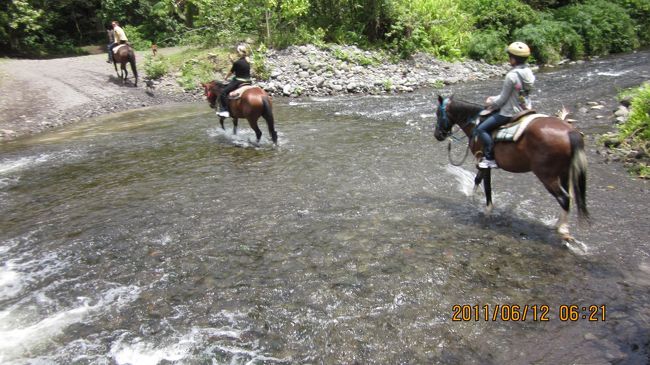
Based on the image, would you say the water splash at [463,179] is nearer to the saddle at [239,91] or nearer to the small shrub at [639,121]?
the small shrub at [639,121]

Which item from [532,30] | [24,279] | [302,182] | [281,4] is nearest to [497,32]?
[532,30]

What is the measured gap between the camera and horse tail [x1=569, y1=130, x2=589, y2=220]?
5.39 m

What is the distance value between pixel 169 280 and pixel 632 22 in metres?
30.3

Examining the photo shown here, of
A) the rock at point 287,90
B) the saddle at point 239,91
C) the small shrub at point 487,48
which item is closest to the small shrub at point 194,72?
the rock at point 287,90

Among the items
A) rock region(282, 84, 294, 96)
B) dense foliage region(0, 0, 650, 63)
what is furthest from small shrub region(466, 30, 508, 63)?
rock region(282, 84, 294, 96)

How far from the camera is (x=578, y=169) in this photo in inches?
214

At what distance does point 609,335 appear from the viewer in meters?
3.93

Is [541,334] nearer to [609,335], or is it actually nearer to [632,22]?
[609,335]

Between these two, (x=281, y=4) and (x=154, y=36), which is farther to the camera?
(x=154, y=36)

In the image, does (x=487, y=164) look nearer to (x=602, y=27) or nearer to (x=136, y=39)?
(x=602, y=27)

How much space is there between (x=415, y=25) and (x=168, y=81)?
1294cm

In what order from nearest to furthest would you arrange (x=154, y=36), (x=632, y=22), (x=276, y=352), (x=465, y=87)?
(x=276, y=352)
(x=465, y=87)
(x=632, y=22)
(x=154, y=36)
